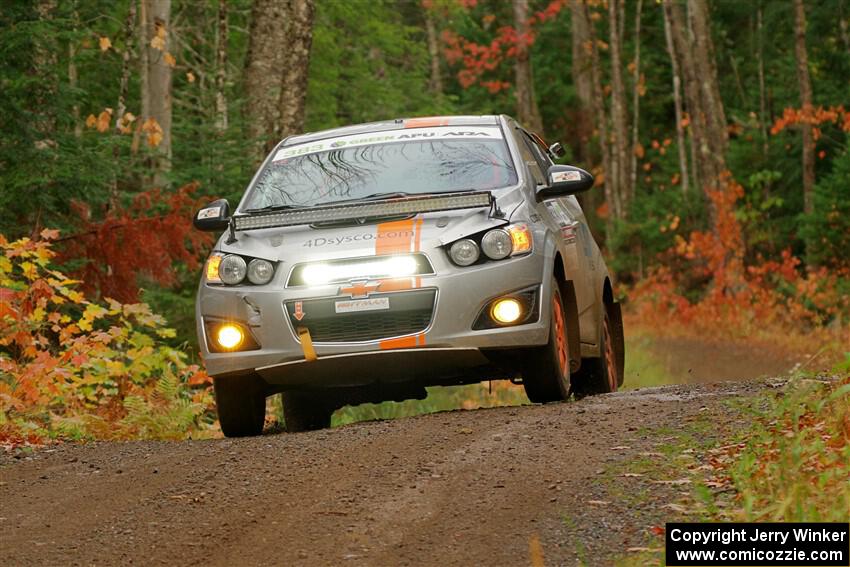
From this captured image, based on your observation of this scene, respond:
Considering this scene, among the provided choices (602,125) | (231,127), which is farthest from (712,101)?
(231,127)

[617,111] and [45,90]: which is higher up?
[45,90]

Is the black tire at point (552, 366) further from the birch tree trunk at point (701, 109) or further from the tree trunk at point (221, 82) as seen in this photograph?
the birch tree trunk at point (701, 109)

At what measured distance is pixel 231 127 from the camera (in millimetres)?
14906

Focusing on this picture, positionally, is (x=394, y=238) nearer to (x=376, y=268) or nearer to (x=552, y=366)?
(x=376, y=268)

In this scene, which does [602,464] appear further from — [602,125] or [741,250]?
[602,125]

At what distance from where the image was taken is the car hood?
28.3 ft

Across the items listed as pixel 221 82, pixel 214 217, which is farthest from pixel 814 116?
pixel 214 217

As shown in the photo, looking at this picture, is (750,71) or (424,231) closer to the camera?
(424,231)

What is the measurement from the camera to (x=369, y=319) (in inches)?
339

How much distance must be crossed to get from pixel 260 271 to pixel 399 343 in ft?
3.06

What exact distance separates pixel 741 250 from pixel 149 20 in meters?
12.8

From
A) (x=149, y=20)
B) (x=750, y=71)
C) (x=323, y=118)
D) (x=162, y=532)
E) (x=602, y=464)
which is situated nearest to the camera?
(x=162, y=532)

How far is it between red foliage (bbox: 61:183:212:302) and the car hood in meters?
3.88

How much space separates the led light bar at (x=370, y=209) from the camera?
887 cm
